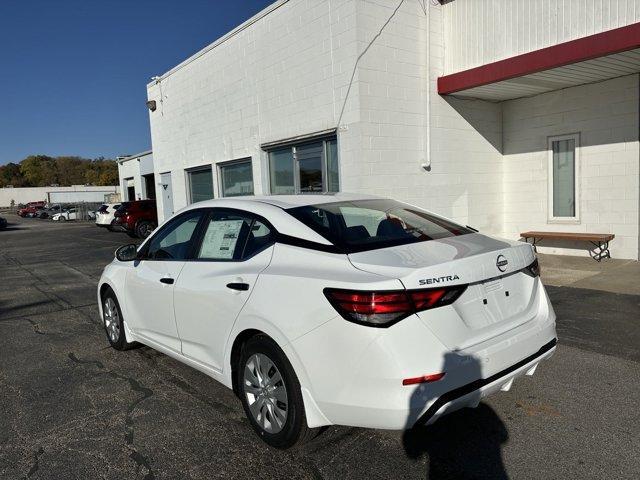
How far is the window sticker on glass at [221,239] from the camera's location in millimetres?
3600

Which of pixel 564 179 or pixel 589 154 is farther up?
pixel 589 154

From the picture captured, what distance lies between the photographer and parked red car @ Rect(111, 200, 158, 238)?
2098 centimetres

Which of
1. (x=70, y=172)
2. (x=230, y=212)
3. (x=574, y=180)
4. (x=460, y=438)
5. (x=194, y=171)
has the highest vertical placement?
(x=70, y=172)

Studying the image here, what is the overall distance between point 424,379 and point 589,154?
859 cm

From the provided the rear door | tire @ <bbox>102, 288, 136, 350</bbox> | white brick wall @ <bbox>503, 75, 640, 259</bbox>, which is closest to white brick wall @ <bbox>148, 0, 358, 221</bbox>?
white brick wall @ <bbox>503, 75, 640, 259</bbox>

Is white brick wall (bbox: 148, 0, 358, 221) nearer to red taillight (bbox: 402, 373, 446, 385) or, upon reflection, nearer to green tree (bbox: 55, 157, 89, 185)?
red taillight (bbox: 402, 373, 446, 385)

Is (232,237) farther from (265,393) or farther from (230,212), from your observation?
(265,393)

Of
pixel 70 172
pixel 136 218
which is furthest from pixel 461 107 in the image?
pixel 70 172

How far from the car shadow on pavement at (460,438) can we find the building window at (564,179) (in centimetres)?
750

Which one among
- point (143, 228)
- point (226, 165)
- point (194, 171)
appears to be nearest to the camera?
point (226, 165)

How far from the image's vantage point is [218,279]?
345 cm

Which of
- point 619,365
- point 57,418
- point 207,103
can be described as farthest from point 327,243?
point 207,103

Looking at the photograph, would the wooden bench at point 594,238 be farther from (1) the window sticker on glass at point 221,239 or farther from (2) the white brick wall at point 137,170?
(2) the white brick wall at point 137,170

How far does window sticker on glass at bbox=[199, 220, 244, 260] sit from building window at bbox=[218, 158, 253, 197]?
862 centimetres
